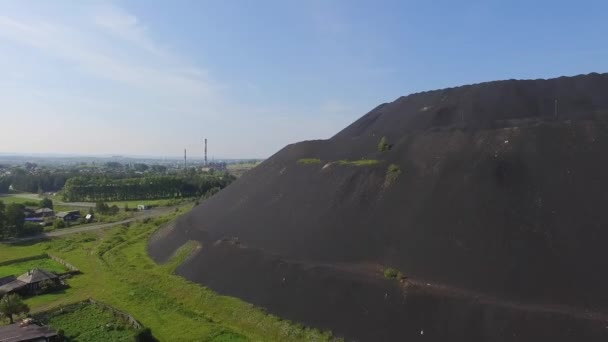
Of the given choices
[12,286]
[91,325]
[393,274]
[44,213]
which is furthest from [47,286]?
[44,213]

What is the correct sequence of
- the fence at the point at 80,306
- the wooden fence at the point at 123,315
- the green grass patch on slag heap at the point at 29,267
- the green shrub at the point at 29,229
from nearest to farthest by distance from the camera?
the wooden fence at the point at 123,315, the fence at the point at 80,306, the green grass patch on slag heap at the point at 29,267, the green shrub at the point at 29,229

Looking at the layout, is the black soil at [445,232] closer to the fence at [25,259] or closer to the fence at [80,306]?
the fence at [80,306]

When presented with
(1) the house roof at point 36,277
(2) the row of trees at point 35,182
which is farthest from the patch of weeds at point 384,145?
(2) the row of trees at point 35,182

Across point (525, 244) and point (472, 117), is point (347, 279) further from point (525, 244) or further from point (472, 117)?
point (472, 117)

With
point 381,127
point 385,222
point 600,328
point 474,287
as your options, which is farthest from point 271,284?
point 381,127

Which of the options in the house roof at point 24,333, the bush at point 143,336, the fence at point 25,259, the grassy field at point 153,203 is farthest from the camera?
the grassy field at point 153,203

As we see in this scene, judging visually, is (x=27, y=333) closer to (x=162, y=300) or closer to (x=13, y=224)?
(x=162, y=300)

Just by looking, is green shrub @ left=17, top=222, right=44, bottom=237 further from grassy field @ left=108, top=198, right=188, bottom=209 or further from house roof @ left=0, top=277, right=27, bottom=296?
house roof @ left=0, top=277, right=27, bottom=296
